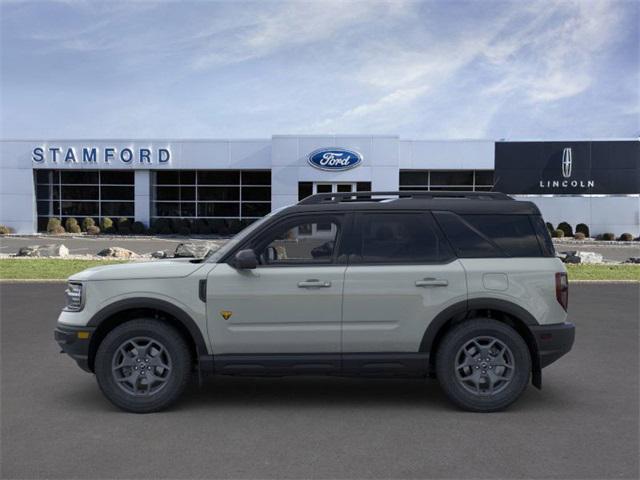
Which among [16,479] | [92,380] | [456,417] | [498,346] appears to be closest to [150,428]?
[16,479]

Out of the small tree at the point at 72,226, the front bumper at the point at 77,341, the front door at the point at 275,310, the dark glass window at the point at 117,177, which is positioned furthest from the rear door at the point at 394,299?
the dark glass window at the point at 117,177

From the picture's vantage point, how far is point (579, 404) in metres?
5.84

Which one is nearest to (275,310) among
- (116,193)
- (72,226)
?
(72,226)

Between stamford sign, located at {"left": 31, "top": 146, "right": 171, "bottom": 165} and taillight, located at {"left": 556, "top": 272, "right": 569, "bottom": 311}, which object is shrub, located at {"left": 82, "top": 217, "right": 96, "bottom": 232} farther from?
taillight, located at {"left": 556, "top": 272, "right": 569, "bottom": 311}

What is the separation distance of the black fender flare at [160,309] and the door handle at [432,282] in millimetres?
1934

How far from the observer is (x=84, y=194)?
1625 inches

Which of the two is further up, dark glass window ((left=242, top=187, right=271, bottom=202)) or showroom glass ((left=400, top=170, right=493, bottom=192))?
showroom glass ((left=400, top=170, right=493, bottom=192))

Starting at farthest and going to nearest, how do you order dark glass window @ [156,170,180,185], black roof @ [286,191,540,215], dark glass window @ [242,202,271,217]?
1. dark glass window @ [156,170,180,185]
2. dark glass window @ [242,202,271,217]
3. black roof @ [286,191,540,215]

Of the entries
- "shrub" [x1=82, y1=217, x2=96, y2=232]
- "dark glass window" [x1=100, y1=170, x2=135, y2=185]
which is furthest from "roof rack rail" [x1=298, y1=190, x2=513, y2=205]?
"dark glass window" [x1=100, y1=170, x2=135, y2=185]

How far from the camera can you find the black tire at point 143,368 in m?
5.47

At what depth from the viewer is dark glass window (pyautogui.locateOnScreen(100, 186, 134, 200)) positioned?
133ft

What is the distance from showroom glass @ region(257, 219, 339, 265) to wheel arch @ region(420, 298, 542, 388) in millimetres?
1087

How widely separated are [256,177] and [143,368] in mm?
35255

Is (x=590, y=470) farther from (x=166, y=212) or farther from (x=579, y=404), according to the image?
(x=166, y=212)
